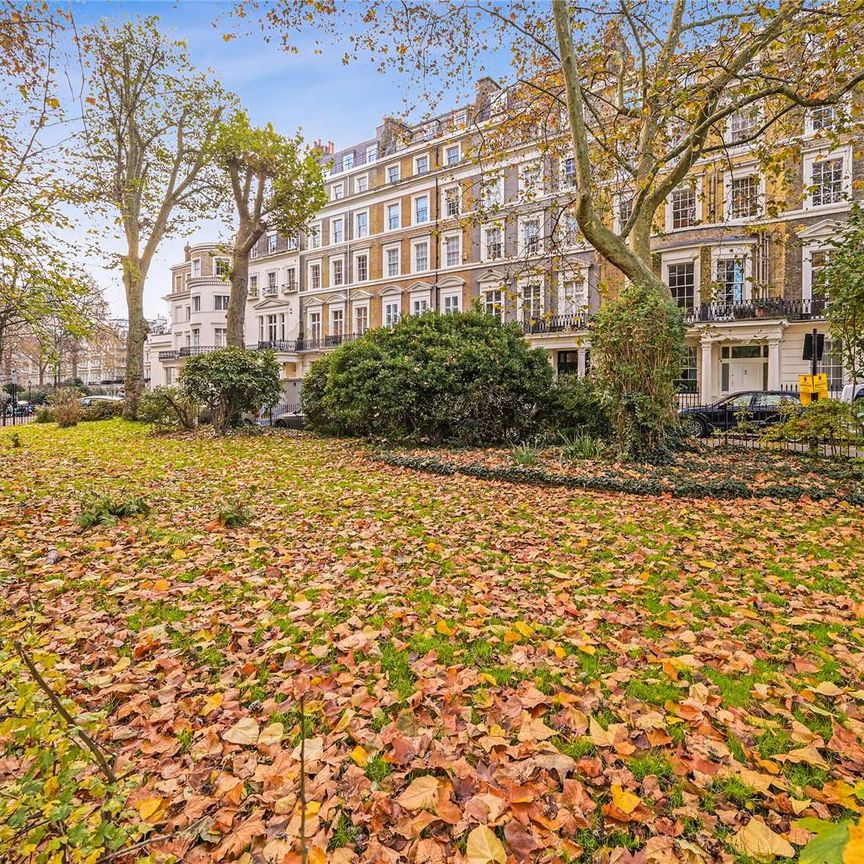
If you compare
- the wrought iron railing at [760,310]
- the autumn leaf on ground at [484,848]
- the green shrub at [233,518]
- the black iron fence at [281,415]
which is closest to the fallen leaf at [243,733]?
the autumn leaf on ground at [484,848]

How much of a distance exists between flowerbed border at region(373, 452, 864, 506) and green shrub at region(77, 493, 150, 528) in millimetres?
4727

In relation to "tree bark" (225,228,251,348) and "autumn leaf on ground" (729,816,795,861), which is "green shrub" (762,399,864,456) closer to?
"autumn leaf on ground" (729,816,795,861)

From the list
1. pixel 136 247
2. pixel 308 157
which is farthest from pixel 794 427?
pixel 136 247

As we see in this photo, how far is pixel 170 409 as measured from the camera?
17219 millimetres

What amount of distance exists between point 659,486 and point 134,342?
2168 centimetres

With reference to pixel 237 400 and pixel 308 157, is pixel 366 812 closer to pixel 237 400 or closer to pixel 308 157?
pixel 237 400

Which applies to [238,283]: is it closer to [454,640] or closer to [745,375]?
[454,640]

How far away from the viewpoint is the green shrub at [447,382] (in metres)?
11.3

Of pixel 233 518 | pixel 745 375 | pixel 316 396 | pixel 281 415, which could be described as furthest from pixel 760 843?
pixel 745 375

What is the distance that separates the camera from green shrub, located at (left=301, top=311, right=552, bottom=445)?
1127 cm

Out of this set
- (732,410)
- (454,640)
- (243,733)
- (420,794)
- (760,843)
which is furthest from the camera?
(732,410)

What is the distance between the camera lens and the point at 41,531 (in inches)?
216

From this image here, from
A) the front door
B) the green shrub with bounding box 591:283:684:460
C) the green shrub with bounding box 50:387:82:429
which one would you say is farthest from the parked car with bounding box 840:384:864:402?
the green shrub with bounding box 50:387:82:429

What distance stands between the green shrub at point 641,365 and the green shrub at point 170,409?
11497 millimetres
